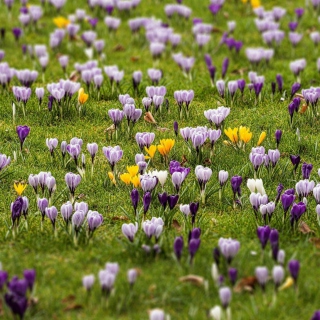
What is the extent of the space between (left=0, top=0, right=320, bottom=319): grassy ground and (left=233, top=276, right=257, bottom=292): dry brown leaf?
5 centimetres

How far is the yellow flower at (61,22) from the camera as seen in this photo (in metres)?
10.4

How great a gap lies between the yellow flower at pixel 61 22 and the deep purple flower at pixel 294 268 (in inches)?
275

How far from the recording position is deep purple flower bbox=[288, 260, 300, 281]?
4277 mm

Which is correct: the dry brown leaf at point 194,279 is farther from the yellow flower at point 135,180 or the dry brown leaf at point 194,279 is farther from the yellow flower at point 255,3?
the yellow flower at point 255,3

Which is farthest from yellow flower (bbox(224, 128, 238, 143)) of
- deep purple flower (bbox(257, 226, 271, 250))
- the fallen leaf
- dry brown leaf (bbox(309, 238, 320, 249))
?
the fallen leaf

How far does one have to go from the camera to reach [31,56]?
376 inches

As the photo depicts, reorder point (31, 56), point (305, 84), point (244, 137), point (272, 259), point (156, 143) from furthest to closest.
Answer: point (31, 56) < point (305, 84) < point (156, 143) < point (244, 137) < point (272, 259)

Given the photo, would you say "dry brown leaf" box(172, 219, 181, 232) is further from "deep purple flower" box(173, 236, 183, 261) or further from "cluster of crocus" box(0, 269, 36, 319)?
"cluster of crocus" box(0, 269, 36, 319)

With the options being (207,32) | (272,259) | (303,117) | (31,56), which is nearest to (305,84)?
(303,117)

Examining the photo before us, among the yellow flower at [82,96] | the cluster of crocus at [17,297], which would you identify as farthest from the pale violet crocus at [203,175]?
the yellow flower at [82,96]

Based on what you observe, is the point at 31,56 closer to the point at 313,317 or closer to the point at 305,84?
the point at 305,84

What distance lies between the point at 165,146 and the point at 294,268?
210 centimetres

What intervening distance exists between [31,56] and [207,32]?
95.7 inches

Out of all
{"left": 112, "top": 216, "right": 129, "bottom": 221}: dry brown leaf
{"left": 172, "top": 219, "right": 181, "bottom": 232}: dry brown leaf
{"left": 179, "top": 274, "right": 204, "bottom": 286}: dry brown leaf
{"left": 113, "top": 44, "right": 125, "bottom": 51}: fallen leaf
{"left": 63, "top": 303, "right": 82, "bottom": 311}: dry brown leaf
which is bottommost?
{"left": 113, "top": 44, "right": 125, "bottom": 51}: fallen leaf
